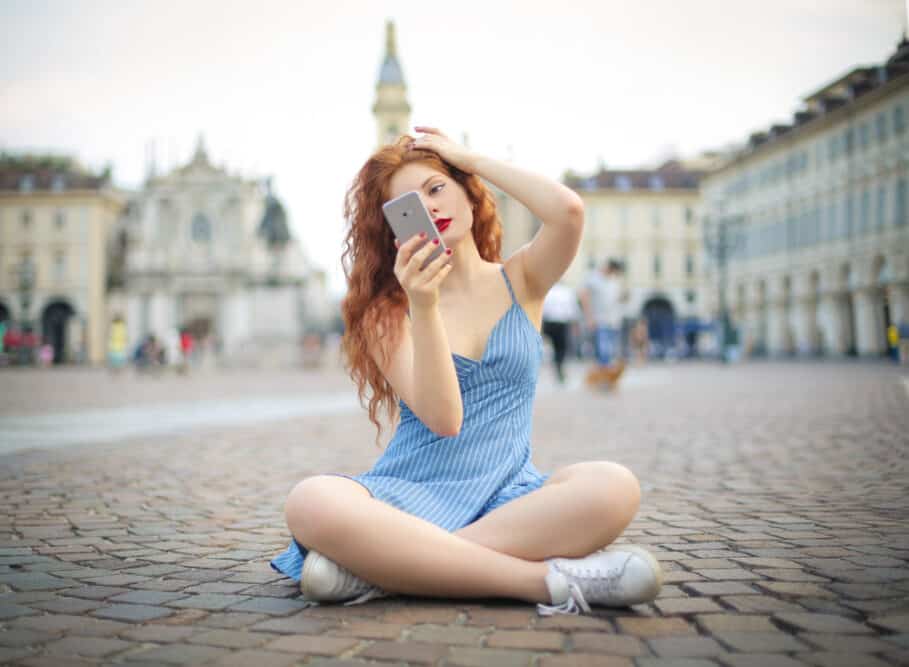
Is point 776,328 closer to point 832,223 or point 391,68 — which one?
point 832,223

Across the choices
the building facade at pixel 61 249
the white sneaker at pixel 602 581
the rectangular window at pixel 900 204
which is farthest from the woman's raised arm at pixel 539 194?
the building facade at pixel 61 249

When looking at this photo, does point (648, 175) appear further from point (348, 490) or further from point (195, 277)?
point (348, 490)

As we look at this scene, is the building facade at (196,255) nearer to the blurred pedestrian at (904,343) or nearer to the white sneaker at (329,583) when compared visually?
the blurred pedestrian at (904,343)

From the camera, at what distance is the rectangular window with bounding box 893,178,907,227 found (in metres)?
30.3

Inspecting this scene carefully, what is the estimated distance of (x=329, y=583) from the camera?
2.66m

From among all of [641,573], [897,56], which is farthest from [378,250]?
[897,56]

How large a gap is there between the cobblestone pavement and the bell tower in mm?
60522

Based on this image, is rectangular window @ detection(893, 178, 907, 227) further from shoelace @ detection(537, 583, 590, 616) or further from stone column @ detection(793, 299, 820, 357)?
shoelace @ detection(537, 583, 590, 616)

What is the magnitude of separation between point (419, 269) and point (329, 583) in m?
0.94

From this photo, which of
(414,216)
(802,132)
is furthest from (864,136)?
(414,216)

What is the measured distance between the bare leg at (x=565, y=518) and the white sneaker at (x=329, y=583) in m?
0.35

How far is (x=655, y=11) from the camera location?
504 centimetres

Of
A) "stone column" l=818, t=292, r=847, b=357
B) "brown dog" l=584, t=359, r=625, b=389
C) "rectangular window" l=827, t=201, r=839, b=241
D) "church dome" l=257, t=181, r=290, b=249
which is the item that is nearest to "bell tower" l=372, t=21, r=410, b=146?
"church dome" l=257, t=181, r=290, b=249

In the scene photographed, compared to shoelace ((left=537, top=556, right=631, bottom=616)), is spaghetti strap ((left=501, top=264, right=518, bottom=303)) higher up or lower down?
higher up
